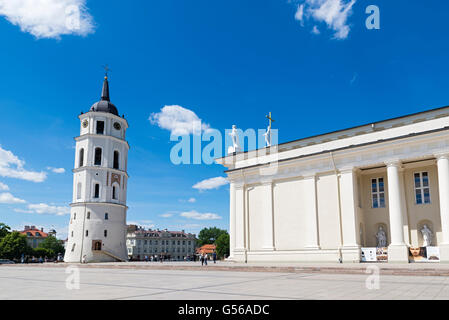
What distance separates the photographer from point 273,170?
118 feet

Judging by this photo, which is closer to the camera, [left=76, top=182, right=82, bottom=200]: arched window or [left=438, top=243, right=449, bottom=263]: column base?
[left=438, top=243, right=449, bottom=263]: column base

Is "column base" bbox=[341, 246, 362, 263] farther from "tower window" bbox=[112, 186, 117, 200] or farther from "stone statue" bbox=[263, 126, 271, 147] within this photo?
"tower window" bbox=[112, 186, 117, 200]

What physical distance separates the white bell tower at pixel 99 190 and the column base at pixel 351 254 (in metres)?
37.8

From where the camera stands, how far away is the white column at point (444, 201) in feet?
84.7

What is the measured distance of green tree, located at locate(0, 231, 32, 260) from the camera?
306 feet

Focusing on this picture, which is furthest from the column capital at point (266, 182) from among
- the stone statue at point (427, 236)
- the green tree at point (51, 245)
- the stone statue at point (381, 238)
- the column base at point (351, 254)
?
the green tree at point (51, 245)

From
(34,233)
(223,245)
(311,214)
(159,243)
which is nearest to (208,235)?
(159,243)

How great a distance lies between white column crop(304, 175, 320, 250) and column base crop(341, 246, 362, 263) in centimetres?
238

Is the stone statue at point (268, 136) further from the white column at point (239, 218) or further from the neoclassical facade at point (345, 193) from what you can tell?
the white column at point (239, 218)

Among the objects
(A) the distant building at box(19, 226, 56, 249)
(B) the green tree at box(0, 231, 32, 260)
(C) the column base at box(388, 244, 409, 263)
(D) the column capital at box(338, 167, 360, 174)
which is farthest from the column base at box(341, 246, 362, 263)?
(A) the distant building at box(19, 226, 56, 249)

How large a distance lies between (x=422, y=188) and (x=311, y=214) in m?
9.00

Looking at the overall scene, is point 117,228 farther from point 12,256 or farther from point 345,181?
point 12,256
